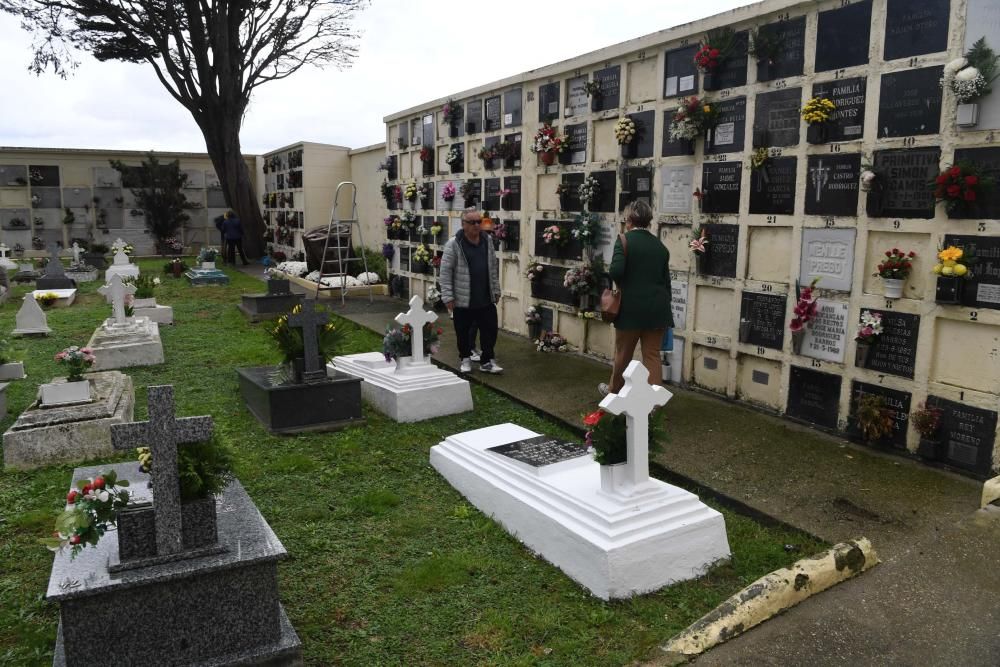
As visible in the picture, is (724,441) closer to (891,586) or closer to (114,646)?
(891,586)

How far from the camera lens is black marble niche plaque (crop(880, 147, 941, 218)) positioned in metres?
4.62

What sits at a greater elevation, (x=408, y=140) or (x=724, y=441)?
(x=408, y=140)

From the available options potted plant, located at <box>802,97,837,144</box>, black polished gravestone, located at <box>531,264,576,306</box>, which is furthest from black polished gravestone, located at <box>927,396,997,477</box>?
black polished gravestone, located at <box>531,264,576,306</box>

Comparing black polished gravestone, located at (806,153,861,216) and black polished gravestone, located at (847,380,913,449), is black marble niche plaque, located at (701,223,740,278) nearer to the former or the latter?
black polished gravestone, located at (806,153,861,216)

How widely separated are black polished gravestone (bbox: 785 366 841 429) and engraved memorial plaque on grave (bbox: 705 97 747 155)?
5.98 ft

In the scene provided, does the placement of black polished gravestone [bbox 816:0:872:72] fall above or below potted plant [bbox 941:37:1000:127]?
above

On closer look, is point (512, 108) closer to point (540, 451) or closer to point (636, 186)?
point (636, 186)

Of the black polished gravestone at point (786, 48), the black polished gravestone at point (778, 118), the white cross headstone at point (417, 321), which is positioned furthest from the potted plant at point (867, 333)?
the white cross headstone at point (417, 321)

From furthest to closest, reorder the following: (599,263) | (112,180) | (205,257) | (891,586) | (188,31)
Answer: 1. (112,180)
2. (188,31)
3. (205,257)
4. (599,263)
5. (891,586)

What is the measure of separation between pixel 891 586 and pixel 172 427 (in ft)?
9.20

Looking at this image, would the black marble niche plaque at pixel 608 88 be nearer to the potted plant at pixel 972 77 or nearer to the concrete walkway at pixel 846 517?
the concrete walkway at pixel 846 517

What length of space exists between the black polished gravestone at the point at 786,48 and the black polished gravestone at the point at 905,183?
998 mm

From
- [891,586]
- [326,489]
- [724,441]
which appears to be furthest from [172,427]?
[724,441]

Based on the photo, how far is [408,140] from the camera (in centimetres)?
1172
